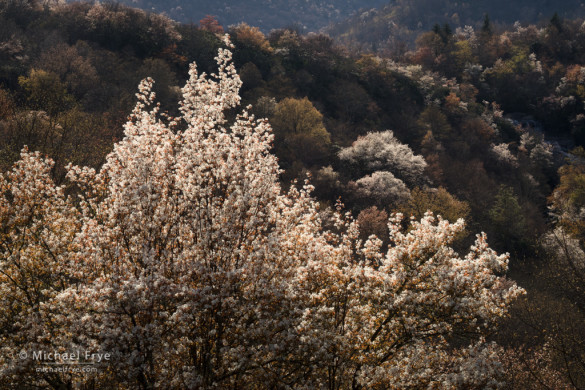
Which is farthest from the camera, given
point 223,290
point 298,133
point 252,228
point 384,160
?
A: point 298,133

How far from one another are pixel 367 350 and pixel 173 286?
506cm

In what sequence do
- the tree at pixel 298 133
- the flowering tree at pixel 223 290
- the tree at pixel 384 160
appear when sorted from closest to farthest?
1. the flowering tree at pixel 223 290
2. the tree at pixel 384 160
3. the tree at pixel 298 133

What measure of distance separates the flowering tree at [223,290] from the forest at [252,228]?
0.06m

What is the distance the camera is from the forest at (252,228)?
736 cm

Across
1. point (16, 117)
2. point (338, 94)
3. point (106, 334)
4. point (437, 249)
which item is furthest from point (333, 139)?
point (106, 334)

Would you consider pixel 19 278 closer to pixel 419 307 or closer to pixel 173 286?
pixel 173 286

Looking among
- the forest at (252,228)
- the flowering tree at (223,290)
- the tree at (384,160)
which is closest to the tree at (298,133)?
the forest at (252,228)

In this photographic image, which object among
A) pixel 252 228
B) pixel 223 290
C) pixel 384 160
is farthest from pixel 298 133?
pixel 223 290

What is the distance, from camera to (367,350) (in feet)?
29.8

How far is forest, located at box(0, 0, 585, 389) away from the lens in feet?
24.1

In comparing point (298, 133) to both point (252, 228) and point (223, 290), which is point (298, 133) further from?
point (223, 290)

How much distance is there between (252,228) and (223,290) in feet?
5.91

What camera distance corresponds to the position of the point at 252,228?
324 inches

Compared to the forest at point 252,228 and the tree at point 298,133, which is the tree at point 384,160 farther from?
the tree at point 298,133
